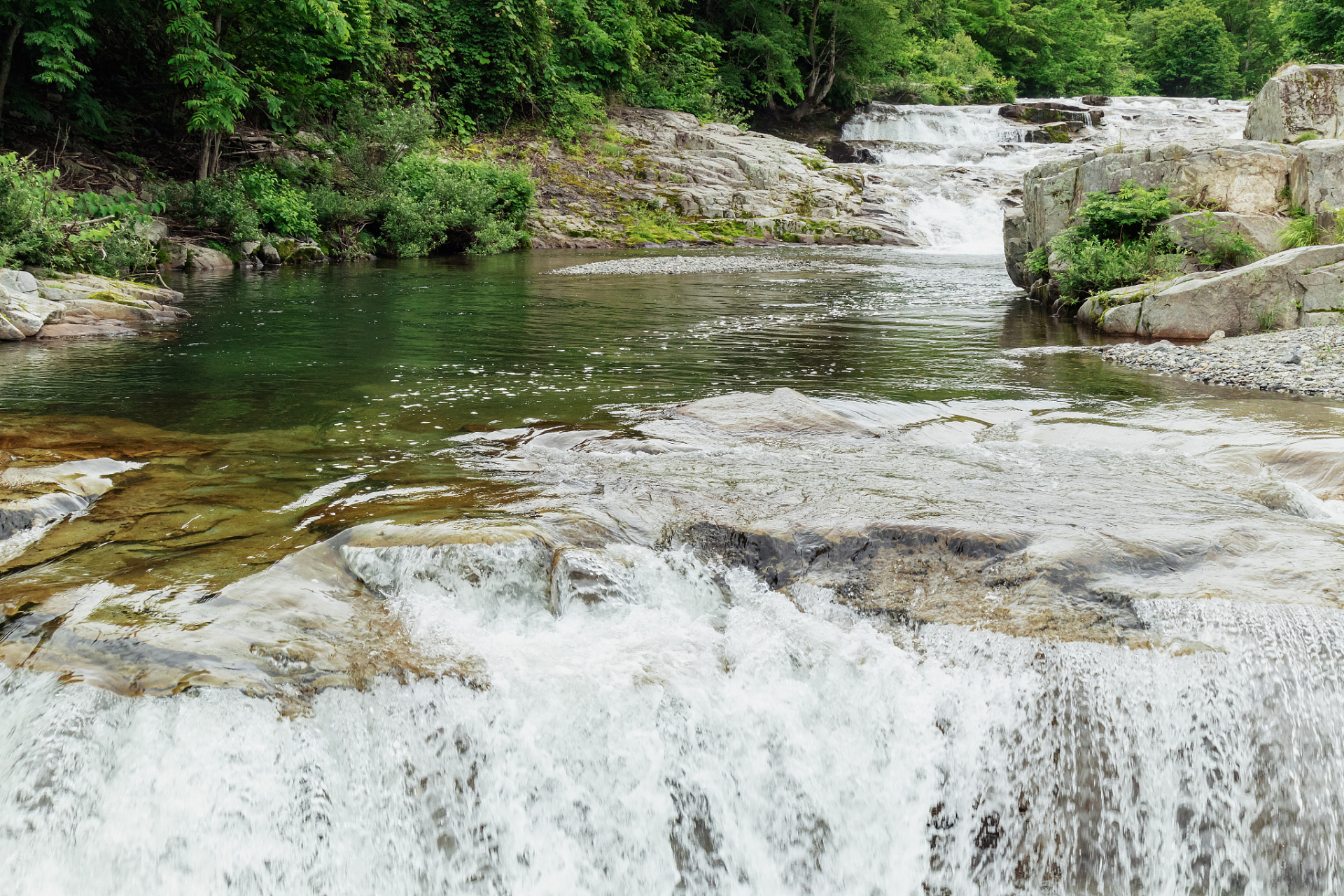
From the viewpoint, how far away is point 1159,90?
199ft

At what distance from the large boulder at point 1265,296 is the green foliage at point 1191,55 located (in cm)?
5941

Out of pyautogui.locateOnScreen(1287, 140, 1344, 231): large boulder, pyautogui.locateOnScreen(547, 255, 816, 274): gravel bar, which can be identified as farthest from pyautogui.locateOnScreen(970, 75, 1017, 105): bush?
pyautogui.locateOnScreen(1287, 140, 1344, 231): large boulder

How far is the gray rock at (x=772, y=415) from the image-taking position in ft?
22.2

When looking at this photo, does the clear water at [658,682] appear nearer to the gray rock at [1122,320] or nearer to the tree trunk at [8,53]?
the gray rock at [1122,320]

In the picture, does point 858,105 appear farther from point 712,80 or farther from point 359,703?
point 359,703

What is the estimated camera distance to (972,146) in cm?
3622

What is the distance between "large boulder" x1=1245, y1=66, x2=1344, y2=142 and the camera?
1348cm

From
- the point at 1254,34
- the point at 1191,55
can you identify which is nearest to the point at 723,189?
the point at 1191,55

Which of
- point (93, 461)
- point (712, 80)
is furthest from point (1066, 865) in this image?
point (712, 80)

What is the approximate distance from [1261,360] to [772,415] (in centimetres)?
578

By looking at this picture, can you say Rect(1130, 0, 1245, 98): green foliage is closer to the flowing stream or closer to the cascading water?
the cascading water

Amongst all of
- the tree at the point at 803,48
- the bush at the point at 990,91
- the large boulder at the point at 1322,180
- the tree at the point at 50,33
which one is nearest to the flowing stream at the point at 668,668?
the large boulder at the point at 1322,180

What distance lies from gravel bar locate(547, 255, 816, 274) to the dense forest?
4989mm

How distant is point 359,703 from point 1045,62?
59.9m
